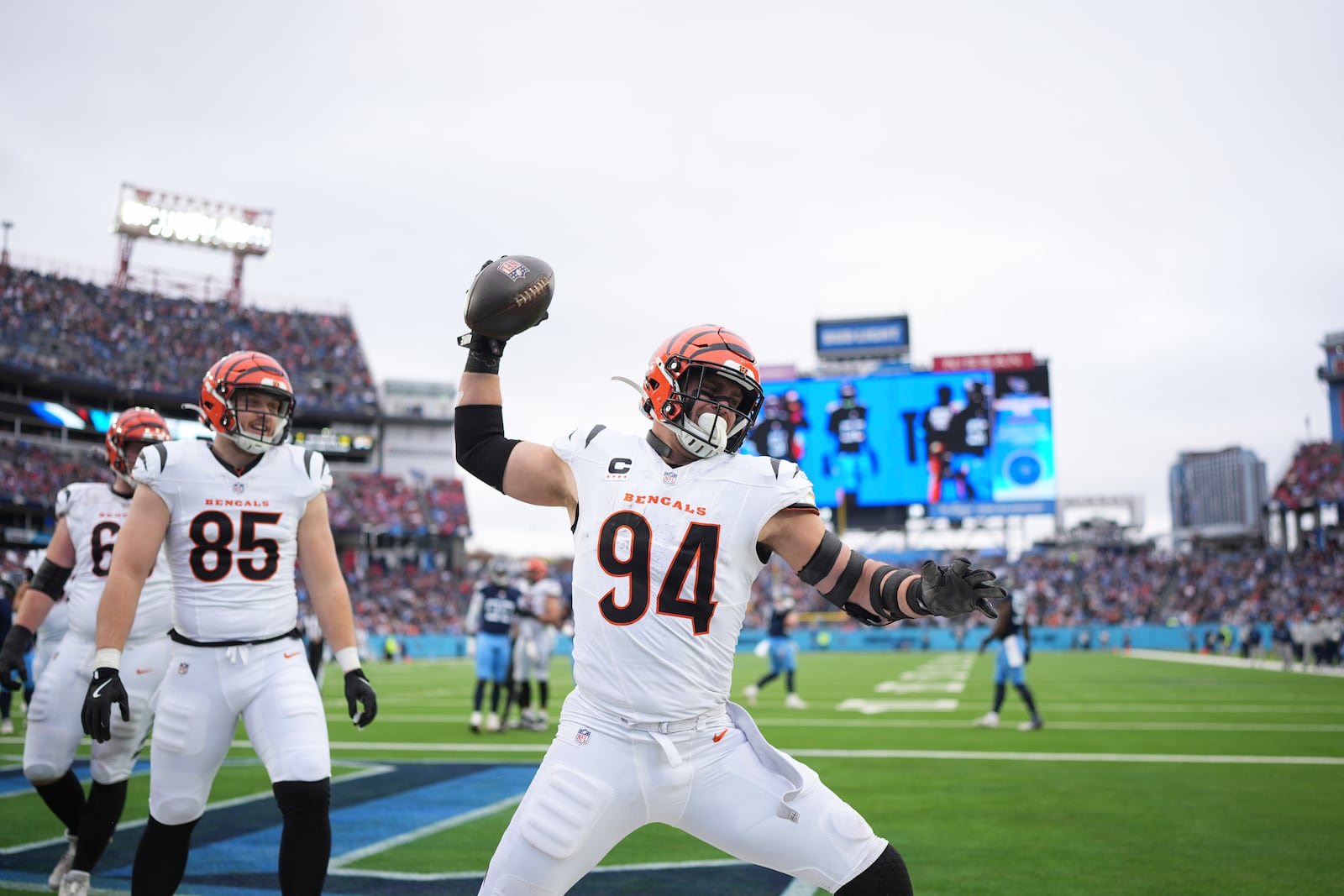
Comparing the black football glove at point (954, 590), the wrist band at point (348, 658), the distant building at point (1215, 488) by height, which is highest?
the distant building at point (1215, 488)

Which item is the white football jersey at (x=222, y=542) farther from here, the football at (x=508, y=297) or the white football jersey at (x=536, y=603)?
the white football jersey at (x=536, y=603)

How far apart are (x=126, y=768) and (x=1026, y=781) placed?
662 cm

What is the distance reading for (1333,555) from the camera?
4344 cm

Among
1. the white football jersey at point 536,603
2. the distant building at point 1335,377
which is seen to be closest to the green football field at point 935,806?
the white football jersey at point 536,603

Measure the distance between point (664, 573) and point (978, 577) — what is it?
2.92 feet

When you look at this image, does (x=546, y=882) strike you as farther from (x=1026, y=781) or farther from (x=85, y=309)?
(x=85, y=309)

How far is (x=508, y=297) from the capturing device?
3492 mm

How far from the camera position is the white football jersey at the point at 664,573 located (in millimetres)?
3059

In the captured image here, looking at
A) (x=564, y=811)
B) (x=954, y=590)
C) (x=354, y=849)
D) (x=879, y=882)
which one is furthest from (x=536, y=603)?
(x=954, y=590)

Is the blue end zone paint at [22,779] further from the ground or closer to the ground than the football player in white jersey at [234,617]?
closer to the ground

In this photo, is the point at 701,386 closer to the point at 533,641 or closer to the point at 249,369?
the point at 249,369

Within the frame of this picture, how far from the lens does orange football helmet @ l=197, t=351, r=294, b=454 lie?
14.5ft

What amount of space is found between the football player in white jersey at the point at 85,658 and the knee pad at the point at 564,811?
2855 millimetres

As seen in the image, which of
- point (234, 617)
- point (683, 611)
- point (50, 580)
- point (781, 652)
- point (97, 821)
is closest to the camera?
point (683, 611)
